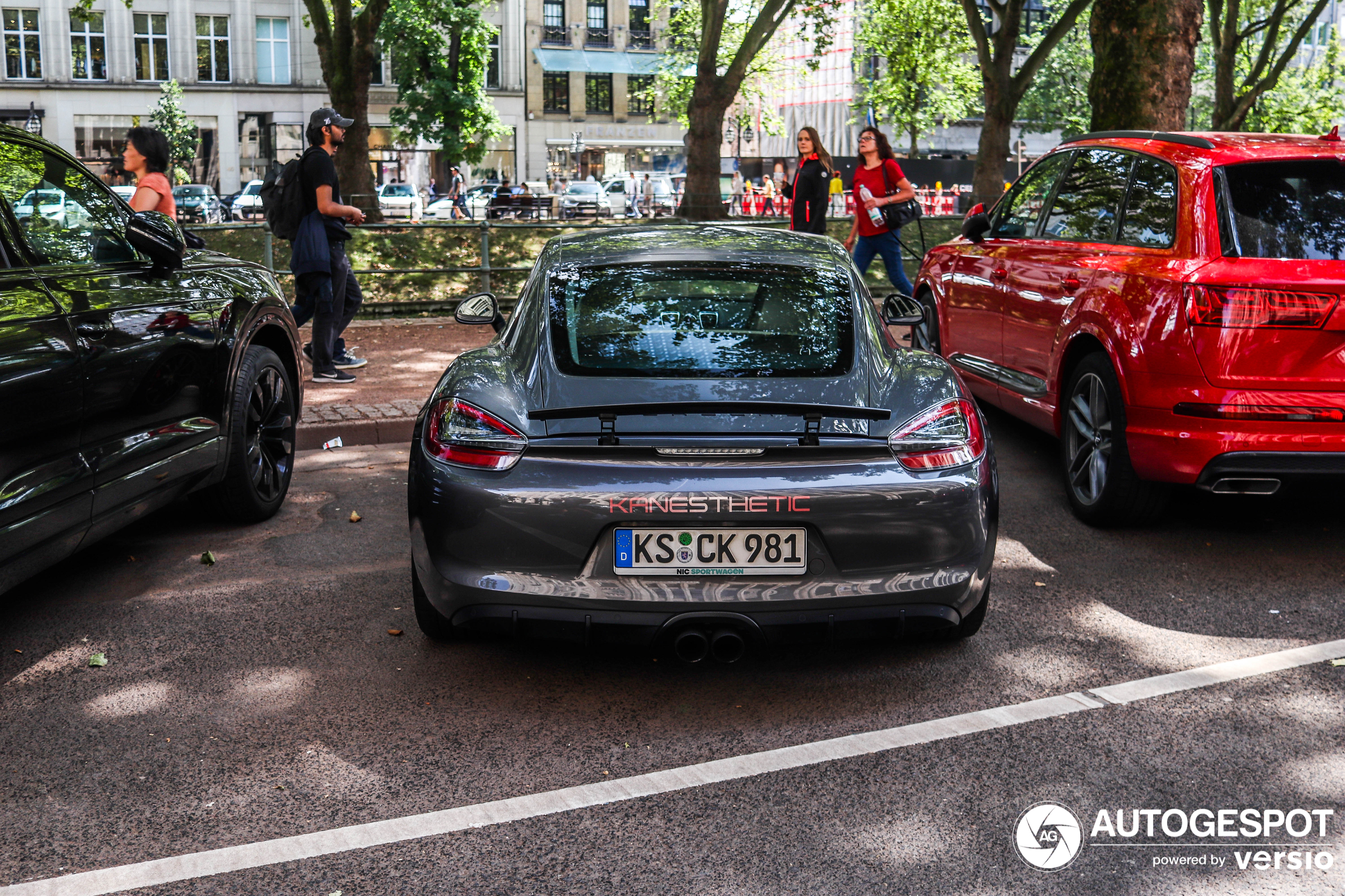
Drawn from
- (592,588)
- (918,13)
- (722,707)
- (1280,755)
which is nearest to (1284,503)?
(1280,755)

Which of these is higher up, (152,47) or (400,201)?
(152,47)

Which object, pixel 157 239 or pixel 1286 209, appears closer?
pixel 157 239

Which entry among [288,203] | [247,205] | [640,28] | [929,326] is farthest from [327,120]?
[640,28]

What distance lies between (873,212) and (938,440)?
8.27m

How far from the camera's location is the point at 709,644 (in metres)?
3.84

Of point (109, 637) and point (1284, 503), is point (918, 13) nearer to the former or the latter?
point (1284, 503)

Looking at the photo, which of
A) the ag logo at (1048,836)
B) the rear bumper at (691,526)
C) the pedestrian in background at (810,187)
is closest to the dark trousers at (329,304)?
the pedestrian in background at (810,187)

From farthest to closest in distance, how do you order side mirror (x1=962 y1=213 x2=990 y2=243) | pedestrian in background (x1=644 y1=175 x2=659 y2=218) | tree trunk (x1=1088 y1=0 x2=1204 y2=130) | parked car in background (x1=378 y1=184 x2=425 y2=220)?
parked car in background (x1=378 y1=184 x2=425 y2=220) < pedestrian in background (x1=644 y1=175 x2=659 y2=218) < tree trunk (x1=1088 y1=0 x2=1204 y2=130) < side mirror (x1=962 y1=213 x2=990 y2=243)

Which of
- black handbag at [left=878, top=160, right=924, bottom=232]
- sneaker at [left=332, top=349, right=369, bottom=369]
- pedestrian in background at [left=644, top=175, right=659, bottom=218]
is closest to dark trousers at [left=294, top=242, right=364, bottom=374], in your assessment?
sneaker at [left=332, top=349, right=369, bottom=369]

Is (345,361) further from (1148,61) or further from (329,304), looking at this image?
(1148,61)

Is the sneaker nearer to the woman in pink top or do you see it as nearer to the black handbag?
the woman in pink top

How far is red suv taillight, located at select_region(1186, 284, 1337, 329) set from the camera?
5172 mm

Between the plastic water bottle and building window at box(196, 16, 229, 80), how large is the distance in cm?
5199

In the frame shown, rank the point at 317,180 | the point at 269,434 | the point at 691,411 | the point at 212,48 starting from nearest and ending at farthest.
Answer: the point at 691,411
the point at 269,434
the point at 317,180
the point at 212,48
